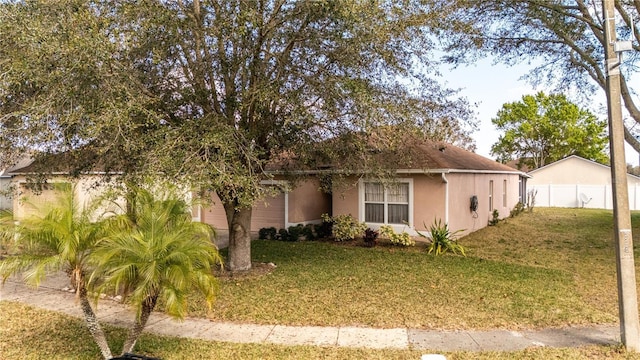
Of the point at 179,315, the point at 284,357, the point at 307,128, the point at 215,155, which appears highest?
the point at 307,128

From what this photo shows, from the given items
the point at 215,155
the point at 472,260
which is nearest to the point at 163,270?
the point at 215,155

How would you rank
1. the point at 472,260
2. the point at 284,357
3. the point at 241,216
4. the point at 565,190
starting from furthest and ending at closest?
1. the point at 565,190
2. the point at 472,260
3. the point at 241,216
4. the point at 284,357

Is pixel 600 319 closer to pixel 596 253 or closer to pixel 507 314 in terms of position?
pixel 507 314

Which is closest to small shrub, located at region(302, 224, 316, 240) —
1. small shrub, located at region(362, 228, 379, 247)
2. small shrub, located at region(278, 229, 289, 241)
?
small shrub, located at region(278, 229, 289, 241)

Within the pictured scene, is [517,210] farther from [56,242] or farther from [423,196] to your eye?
[56,242]

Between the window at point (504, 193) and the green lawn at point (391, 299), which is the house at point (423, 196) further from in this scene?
the window at point (504, 193)

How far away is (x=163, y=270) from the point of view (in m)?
4.24

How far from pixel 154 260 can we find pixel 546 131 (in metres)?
46.8

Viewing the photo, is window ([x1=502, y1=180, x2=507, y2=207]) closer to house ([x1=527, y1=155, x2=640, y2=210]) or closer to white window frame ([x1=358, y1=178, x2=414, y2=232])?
white window frame ([x1=358, y1=178, x2=414, y2=232])

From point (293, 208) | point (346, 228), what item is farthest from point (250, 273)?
point (293, 208)

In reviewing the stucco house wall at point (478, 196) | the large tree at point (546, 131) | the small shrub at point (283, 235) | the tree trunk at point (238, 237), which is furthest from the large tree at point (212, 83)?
the large tree at point (546, 131)

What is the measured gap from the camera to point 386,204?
46.2 feet

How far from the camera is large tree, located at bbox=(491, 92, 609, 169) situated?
1631 inches

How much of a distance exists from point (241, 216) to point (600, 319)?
283 inches
